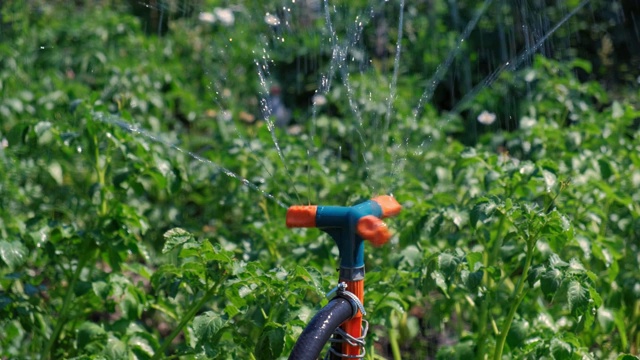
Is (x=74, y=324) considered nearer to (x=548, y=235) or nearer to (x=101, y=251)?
(x=101, y=251)

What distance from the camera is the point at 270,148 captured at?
9.39ft

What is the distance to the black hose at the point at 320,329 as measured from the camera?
4.85 ft

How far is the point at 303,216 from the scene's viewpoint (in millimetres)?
1627

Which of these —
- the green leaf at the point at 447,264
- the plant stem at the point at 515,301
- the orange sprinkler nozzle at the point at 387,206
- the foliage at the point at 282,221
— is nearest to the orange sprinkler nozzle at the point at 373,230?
the orange sprinkler nozzle at the point at 387,206

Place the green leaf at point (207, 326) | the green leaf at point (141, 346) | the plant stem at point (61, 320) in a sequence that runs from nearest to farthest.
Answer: the green leaf at point (207, 326), the green leaf at point (141, 346), the plant stem at point (61, 320)

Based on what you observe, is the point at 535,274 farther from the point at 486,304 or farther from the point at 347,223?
the point at 347,223

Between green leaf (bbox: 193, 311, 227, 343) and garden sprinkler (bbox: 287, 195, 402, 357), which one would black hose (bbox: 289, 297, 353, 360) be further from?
green leaf (bbox: 193, 311, 227, 343)

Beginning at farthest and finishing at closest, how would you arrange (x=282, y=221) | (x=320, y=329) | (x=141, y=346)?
(x=282, y=221)
(x=141, y=346)
(x=320, y=329)

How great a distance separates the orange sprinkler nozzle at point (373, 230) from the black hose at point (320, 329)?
12 cm

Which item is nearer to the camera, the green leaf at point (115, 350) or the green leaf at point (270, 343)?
the green leaf at point (270, 343)

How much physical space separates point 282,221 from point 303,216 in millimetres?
994

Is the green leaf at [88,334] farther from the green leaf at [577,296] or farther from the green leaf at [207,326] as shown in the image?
the green leaf at [577,296]

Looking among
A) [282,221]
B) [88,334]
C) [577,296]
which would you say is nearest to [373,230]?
[577,296]

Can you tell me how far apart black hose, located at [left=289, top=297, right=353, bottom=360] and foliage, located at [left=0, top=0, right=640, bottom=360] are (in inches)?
6.7
